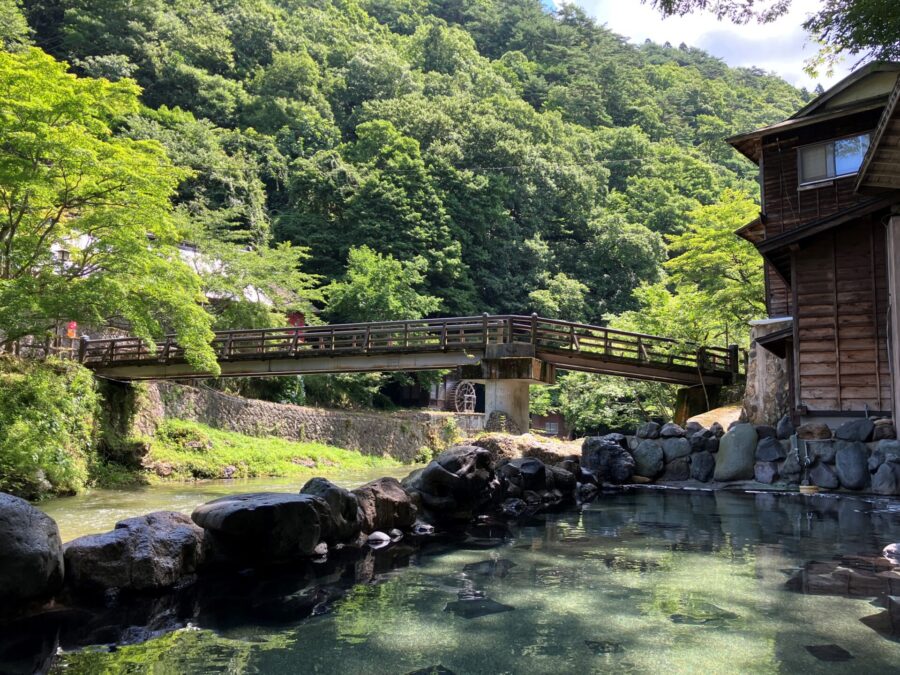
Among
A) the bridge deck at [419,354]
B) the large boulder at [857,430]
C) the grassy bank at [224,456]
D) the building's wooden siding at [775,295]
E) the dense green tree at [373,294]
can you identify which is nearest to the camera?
the large boulder at [857,430]

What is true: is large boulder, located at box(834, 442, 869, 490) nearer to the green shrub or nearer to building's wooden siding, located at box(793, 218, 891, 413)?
building's wooden siding, located at box(793, 218, 891, 413)

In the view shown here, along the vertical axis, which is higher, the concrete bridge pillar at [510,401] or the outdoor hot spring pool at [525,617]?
the concrete bridge pillar at [510,401]

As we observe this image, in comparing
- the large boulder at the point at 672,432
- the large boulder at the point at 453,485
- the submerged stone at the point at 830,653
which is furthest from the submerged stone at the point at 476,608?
the large boulder at the point at 672,432

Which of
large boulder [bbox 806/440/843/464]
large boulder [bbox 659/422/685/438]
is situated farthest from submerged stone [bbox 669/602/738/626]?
large boulder [bbox 659/422/685/438]

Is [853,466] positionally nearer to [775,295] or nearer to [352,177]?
[775,295]

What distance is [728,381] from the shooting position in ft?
66.3

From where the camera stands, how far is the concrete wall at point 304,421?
20547 millimetres

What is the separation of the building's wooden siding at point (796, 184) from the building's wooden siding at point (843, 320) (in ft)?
6.78

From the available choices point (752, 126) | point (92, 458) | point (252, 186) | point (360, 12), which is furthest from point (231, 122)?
point (752, 126)

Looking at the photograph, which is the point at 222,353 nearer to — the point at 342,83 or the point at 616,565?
the point at 616,565

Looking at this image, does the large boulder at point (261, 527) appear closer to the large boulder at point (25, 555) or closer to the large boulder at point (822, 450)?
the large boulder at point (25, 555)

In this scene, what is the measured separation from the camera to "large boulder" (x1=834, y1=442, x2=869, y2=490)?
1116cm

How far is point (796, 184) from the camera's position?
15039 millimetres

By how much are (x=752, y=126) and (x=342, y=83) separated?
33.8m
